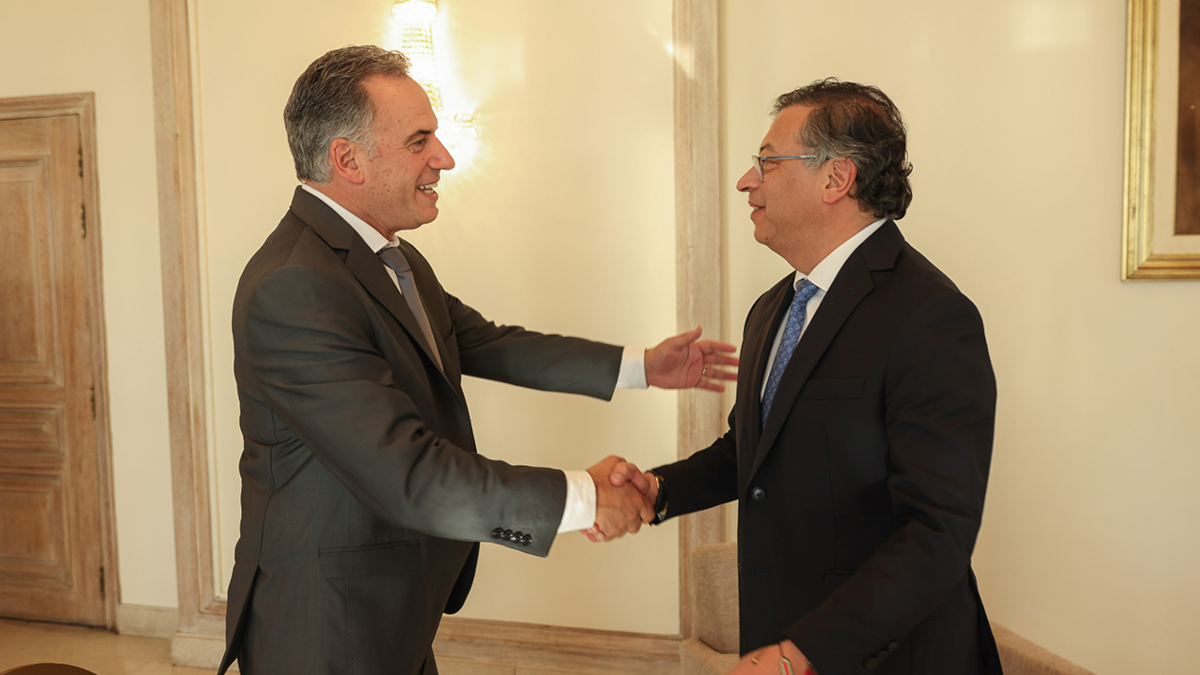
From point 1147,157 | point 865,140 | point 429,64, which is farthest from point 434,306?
point 1147,157

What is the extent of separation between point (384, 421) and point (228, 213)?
2622mm

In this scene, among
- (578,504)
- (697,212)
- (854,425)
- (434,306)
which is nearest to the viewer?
(854,425)

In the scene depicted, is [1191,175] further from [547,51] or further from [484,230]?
[484,230]

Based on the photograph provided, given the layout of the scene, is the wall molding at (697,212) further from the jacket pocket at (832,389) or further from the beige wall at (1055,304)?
the jacket pocket at (832,389)

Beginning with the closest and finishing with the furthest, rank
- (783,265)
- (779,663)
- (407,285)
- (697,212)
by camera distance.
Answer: (779,663) < (407,285) < (697,212) < (783,265)

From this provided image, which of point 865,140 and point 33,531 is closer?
point 865,140

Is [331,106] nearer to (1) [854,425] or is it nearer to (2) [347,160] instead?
(2) [347,160]

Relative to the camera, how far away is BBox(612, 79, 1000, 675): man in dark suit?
139 cm

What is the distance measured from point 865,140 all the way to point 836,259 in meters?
0.25

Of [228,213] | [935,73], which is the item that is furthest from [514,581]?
[935,73]

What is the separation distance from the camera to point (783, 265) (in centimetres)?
344

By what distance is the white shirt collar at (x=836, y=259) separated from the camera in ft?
5.77

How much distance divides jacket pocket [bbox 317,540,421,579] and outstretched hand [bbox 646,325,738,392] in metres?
0.89

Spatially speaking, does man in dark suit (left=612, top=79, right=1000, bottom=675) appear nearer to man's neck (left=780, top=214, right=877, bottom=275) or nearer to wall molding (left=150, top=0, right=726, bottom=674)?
man's neck (left=780, top=214, right=877, bottom=275)
